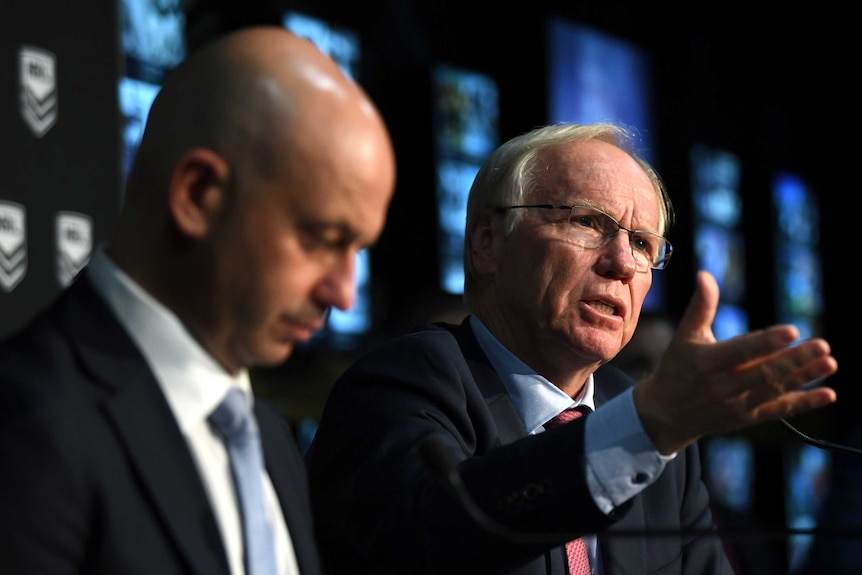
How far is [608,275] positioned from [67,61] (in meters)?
1.22

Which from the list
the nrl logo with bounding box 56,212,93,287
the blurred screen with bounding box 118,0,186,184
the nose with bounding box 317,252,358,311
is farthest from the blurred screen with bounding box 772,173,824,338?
the nose with bounding box 317,252,358,311

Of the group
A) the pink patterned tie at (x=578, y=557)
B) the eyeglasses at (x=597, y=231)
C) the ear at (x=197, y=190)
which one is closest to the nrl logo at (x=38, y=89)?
the eyeglasses at (x=597, y=231)

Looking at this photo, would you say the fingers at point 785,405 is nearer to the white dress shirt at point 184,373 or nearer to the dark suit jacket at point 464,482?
the dark suit jacket at point 464,482

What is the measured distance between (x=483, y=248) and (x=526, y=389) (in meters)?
0.29

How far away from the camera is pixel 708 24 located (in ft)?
30.7

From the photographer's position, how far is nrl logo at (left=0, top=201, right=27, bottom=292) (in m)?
2.20

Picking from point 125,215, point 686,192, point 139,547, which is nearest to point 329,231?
point 125,215

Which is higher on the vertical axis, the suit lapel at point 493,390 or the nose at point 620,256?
the nose at point 620,256

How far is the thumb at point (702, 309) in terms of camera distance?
3.69ft

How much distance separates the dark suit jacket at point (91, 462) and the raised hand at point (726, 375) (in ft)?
1.52

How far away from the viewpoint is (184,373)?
3.22ft

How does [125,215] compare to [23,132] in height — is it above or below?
above

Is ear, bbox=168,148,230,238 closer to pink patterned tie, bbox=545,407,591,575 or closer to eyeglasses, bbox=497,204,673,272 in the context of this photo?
pink patterned tie, bbox=545,407,591,575

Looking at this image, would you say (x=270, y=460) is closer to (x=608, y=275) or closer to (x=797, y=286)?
(x=608, y=275)
